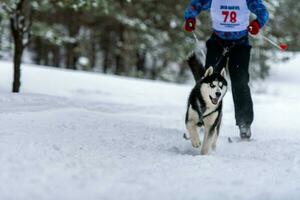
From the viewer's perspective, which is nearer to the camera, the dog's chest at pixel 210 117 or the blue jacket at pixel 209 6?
the dog's chest at pixel 210 117

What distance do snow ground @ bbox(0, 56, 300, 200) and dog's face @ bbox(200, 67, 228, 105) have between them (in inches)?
20.8

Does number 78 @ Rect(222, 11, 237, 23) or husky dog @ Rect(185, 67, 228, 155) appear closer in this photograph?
husky dog @ Rect(185, 67, 228, 155)

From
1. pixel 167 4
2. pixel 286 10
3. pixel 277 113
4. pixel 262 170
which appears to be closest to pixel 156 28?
pixel 167 4

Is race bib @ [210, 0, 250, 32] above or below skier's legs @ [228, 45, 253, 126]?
above

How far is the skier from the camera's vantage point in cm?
568

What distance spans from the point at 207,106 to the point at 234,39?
1152mm

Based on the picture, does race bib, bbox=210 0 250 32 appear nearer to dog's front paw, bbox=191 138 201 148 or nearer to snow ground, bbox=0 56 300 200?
snow ground, bbox=0 56 300 200

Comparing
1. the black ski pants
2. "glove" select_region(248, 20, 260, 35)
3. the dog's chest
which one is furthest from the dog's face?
the black ski pants

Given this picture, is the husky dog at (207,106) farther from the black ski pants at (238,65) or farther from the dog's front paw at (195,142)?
the black ski pants at (238,65)

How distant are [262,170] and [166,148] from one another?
1219mm

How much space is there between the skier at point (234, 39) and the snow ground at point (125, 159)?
44 centimetres

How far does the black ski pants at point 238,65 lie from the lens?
19.3ft

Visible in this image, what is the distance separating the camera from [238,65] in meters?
5.92

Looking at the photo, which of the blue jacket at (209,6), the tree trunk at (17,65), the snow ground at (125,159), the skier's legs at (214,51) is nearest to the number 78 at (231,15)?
the blue jacket at (209,6)
